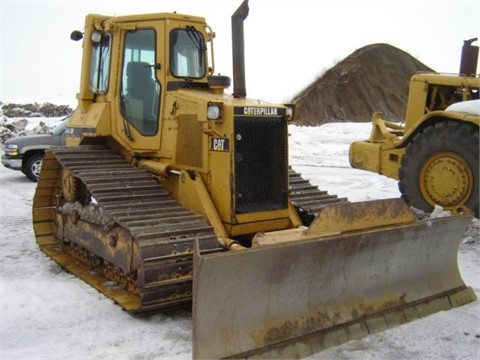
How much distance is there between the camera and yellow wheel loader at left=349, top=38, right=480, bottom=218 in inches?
310

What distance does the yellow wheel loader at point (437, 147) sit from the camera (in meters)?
7.87

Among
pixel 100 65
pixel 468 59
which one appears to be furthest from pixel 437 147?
pixel 100 65

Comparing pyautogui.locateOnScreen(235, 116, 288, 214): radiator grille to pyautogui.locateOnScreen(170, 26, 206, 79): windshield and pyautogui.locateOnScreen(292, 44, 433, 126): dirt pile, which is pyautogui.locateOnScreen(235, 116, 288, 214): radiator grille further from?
pyautogui.locateOnScreen(292, 44, 433, 126): dirt pile

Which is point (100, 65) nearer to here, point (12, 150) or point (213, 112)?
point (213, 112)

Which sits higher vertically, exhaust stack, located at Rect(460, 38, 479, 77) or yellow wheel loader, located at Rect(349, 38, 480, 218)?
exhaust stack, located at Rect(460, 38, 479, 77)

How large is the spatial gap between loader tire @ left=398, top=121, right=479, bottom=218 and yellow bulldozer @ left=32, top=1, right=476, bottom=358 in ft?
7.01

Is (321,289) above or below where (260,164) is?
below

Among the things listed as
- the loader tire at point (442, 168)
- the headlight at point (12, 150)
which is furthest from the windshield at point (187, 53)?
the headlight at point (12, 150)

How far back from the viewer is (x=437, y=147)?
26.9 ft

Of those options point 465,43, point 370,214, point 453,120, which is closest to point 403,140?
point 453,120

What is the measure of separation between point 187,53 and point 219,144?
146 cm

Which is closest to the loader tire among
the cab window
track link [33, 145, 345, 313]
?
track link [33, 145, 345, 313]

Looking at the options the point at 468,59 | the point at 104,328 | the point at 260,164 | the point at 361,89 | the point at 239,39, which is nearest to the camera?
the point at 104,328

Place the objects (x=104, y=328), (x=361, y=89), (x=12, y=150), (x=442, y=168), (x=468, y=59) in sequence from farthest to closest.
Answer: (x=361, y=89), (x=12, y=150), (x=468, y=59), (x=442, y=168), (x=104, y=328)
